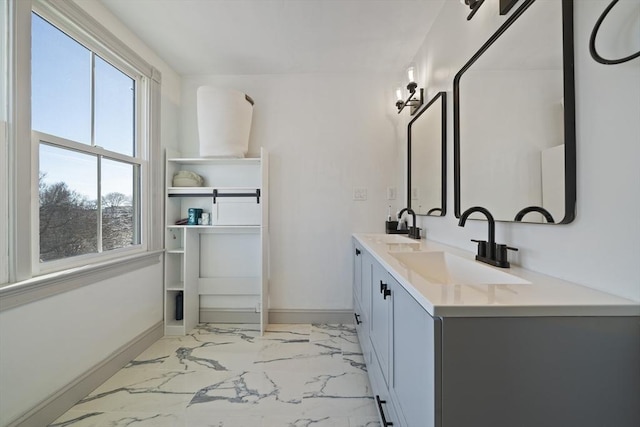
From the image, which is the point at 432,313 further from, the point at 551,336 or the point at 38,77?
the point at 38,77

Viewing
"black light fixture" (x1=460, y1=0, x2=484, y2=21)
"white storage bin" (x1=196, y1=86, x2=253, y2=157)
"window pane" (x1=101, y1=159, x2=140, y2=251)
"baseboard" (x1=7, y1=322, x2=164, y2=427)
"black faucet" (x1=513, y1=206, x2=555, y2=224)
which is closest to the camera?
"black faucet" (x1=513, y1=206, x2=555, y2=224)

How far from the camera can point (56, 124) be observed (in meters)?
1.51

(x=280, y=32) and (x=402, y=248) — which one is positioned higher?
(x=280, y=32)

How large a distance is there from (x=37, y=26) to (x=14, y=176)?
814mm

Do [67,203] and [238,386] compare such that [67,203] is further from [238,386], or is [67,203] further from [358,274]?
[358,274]

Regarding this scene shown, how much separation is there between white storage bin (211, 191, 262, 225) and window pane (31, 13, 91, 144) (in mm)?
995

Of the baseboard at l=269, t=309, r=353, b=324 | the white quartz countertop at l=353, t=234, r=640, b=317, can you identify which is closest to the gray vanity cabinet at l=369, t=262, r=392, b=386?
the white quartz countertop at l=353, t=234, r=640, b=317

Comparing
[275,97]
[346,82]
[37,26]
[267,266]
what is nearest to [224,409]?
[267,266]

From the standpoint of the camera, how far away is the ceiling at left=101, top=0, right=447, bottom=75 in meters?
1.75

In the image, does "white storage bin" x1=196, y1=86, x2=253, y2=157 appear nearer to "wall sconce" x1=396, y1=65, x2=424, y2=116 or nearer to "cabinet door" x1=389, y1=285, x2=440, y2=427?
"wall sconce" x1=396, y1=65, x2=424, y2=116

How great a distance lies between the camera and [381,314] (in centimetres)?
128

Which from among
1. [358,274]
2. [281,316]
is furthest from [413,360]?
[281,316]

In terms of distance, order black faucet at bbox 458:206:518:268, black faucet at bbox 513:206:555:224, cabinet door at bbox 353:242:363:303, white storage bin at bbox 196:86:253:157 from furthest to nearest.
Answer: white storage bin at bbox 196:86:253:157 < cabinet door at bbox 353:242:363:303 < black faucet at bbox 458:206:518:268 < black faucet at bbox 513:206:555:224

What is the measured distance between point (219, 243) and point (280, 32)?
184 cm
